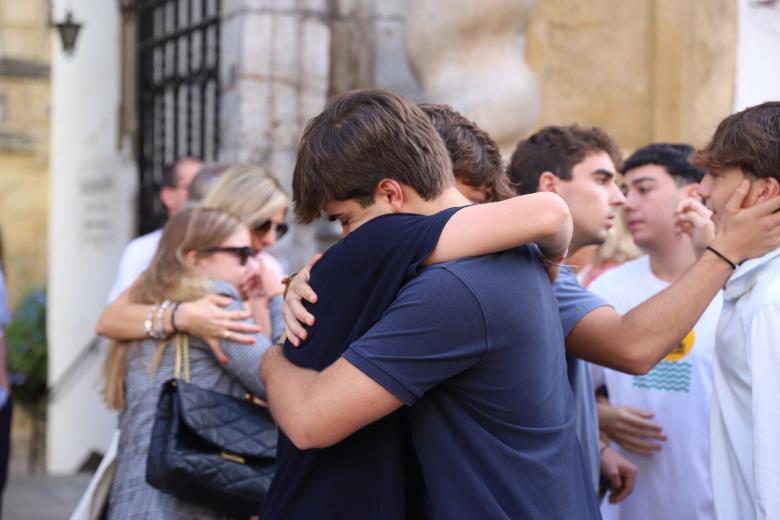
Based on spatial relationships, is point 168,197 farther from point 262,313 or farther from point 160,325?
point 160,325

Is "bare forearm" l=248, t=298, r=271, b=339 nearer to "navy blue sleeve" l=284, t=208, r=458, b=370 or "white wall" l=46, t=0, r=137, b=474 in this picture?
"navy blue sleeve" l=284, t=208, r=458, b=370

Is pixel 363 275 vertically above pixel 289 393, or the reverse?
pixel 363 275

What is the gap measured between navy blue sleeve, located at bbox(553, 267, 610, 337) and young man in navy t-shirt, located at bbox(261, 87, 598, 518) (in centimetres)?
52

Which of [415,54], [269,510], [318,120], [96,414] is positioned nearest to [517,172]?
[318,120]

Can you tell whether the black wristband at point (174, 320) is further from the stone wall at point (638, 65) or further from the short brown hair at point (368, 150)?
the stone wall at point (638, 65)

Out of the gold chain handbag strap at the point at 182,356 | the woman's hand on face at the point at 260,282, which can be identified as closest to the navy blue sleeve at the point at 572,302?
the gold chain handbag strap at the point at 182,356

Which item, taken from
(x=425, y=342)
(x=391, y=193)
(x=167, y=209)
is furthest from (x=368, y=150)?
(x=167, y=209)

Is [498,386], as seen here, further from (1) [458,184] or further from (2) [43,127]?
(2) [43,127]

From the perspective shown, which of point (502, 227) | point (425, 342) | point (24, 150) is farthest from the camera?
point (24, 150)

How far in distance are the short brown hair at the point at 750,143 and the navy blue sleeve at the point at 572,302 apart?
420 millimetres

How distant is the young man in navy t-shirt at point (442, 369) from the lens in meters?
2.24

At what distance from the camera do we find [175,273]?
3.82 m

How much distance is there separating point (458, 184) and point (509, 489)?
2.89 feet

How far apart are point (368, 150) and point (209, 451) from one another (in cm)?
130
